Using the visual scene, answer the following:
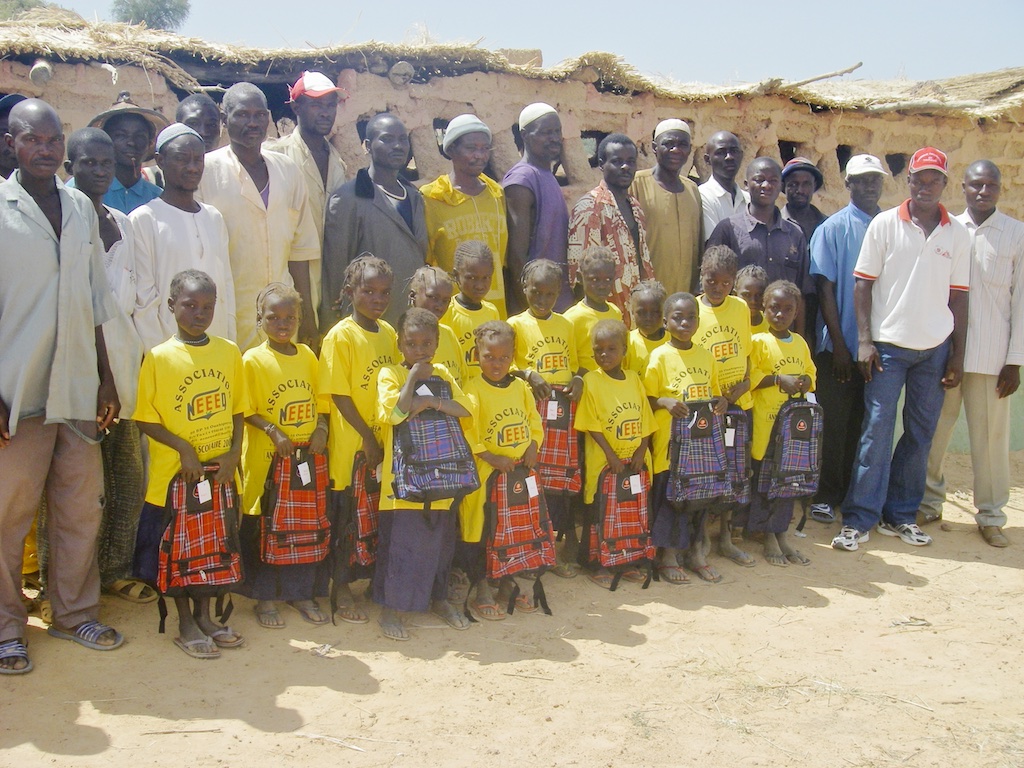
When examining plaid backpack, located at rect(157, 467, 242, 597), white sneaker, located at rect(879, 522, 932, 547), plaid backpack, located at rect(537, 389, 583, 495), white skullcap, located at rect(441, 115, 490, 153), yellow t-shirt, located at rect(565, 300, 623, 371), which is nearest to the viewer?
plaid backpack, located at rect(157, 467, 242, 597)

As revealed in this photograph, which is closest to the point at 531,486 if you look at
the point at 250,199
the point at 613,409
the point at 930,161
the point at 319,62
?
the point at 613,409

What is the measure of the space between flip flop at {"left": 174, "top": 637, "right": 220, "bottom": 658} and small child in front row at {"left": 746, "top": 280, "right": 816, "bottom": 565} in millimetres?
2722

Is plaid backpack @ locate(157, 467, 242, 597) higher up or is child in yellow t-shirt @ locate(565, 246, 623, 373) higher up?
child in yellow t-shirt @ locate(565, 246, 623, 373)

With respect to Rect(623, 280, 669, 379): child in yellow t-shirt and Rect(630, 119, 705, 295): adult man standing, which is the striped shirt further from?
Rect(623, 280, 669, 379): child in yellow t-shirt

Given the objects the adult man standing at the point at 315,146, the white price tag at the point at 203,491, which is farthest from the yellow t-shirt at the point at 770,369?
the white price tag at the point at 203,491

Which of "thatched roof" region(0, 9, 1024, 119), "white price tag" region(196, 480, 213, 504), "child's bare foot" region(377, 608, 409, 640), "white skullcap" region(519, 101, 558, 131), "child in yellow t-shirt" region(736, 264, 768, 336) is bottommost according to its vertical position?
"child's bare foot" region(377, 608, 409, 640)

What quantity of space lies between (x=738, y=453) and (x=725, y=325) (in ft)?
2.13

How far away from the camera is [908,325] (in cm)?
495

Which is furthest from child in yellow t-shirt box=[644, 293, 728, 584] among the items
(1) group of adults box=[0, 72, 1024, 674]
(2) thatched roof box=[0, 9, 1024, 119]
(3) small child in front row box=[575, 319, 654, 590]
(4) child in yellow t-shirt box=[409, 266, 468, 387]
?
(2) thatched roof box=[0, 9, 1024, 119]

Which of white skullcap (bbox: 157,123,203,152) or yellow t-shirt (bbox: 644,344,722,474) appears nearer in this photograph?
white skullcap (bbox: 157,123,203,152)

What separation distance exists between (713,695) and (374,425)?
1.67 meters

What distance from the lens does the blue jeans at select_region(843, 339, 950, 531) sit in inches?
199

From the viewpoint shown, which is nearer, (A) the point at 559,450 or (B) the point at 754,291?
(A) the point at 559,450

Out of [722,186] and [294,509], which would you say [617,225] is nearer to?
[722,186]
